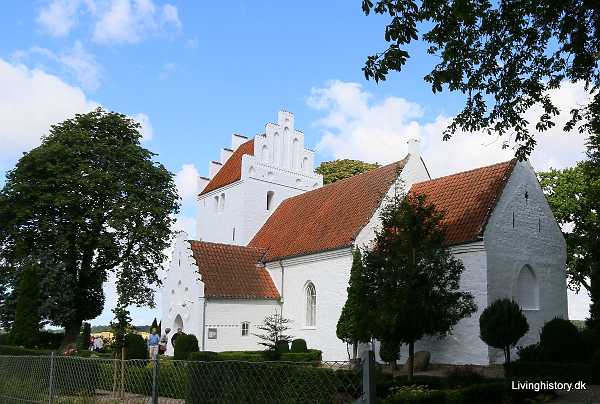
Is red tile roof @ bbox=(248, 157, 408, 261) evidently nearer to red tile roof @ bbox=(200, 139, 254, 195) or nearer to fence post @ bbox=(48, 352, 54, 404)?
red tile roof @ bbox=(200, 139, 254, 195)

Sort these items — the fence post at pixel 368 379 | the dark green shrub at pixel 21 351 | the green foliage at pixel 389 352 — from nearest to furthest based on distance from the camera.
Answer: the fence post at pixel 368 379
the green foliage at pixel 389 352
the dark green shrub at pixel 21 351

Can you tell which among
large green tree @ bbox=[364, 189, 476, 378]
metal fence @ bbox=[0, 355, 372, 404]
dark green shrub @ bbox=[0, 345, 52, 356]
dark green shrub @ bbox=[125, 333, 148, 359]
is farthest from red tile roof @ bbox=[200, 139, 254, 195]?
metal fence @ bbox=[0, 355, 372, 404]

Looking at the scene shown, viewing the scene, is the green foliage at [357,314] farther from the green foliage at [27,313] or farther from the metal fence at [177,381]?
the green foliage at [27,313]

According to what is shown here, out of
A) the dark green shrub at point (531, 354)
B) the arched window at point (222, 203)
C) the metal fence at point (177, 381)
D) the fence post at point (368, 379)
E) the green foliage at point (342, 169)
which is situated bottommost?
the dark green shrub at point (531, 354)

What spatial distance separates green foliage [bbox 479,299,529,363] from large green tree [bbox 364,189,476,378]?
655 mm

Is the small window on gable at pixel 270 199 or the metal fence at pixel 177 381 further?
the small window on gable at pixel 270 199

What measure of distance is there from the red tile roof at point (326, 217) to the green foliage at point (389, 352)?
5262 mm

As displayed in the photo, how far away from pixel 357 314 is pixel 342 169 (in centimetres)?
2993

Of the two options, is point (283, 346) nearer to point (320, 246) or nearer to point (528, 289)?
point (320, 246)

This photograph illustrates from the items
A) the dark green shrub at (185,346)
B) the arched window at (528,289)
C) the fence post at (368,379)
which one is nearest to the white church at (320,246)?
the arched window at (528,289)

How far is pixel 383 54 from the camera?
1028 cm

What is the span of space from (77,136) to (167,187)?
548 centimetres

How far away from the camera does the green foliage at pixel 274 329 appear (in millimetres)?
24375

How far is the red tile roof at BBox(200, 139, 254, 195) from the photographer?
34.6 metres
